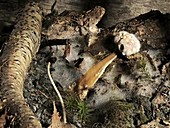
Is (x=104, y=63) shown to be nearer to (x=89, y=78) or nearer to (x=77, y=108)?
(x=89, y=78)

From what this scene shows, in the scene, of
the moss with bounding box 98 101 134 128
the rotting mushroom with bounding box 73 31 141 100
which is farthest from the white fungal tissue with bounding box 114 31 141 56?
the moss with bounding box 98 101 134 128

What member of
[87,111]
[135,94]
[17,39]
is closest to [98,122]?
[87,111]

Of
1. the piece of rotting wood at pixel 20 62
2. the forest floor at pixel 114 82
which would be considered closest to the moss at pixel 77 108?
the forest floor at pixel 114 82

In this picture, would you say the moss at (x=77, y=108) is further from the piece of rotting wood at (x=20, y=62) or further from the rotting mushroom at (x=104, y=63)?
the piece of rotting wood at (x=20, y=62)

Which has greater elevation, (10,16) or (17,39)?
(17,39)

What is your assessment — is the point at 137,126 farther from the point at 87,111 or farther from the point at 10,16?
the point at 10,16

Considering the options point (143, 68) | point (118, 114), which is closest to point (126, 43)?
point (143, 68)
